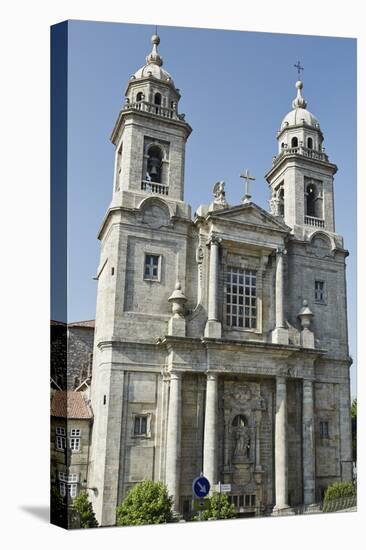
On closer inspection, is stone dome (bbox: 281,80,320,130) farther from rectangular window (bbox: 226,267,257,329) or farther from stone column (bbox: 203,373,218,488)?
stone column (bbox: 203,373,218,488)

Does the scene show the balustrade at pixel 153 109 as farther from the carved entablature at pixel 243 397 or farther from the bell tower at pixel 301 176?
the carved entablature at pixel 243 397

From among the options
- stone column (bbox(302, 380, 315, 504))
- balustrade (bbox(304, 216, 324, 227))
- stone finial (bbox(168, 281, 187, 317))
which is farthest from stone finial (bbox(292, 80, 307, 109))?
stone column (bbox(302, 380, 315, 504))

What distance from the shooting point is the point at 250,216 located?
2269 cm

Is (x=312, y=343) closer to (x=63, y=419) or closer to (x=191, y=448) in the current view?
(x=191, y=448)

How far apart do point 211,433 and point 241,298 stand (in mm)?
5385

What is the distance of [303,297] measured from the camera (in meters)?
23.7

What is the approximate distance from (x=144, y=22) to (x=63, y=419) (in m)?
12.8

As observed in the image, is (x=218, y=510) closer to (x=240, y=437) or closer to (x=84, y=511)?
(x=240, y=437)

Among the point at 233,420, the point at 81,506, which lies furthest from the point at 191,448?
the point at 81,506

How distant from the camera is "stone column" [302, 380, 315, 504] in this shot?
2116 cm

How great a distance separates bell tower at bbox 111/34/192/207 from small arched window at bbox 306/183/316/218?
6.57m

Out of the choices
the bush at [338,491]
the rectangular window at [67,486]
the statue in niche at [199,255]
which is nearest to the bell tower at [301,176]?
the statue in niche at [199,255]

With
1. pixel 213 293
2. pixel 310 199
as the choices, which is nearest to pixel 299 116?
pixel 310 199

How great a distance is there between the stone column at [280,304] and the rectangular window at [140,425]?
19.8 feet
